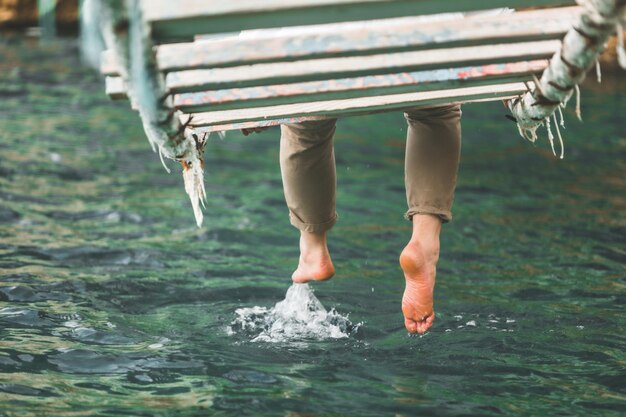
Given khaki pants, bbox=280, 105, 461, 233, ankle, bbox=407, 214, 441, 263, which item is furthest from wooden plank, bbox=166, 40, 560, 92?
ankle, bbox=407, 214, 441, 263

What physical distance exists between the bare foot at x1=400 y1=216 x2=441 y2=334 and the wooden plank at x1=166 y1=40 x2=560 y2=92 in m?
0.86

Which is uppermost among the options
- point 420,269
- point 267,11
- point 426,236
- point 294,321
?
point 267,11

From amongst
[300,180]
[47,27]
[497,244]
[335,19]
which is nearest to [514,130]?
[497,244]

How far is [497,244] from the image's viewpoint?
488 centimetres

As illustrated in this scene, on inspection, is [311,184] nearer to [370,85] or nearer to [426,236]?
[426,236]

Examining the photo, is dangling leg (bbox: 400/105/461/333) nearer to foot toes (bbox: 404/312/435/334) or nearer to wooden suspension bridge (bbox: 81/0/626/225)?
foot toes (bbox: 404/312/435/334)

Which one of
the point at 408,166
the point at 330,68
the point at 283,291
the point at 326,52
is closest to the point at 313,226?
the point at 408,166

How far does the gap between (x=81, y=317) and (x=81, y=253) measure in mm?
1021

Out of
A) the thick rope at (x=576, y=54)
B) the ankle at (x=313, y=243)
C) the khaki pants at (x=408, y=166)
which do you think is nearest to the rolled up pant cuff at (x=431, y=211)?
the khaki pants at (x=408, y=166)

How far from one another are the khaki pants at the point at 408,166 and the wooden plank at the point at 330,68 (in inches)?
28.3

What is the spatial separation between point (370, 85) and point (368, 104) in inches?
9.5

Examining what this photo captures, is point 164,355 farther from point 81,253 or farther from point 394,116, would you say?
point 394,116

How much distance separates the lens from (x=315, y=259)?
11.0ft

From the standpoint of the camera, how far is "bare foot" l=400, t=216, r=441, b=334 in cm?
300
